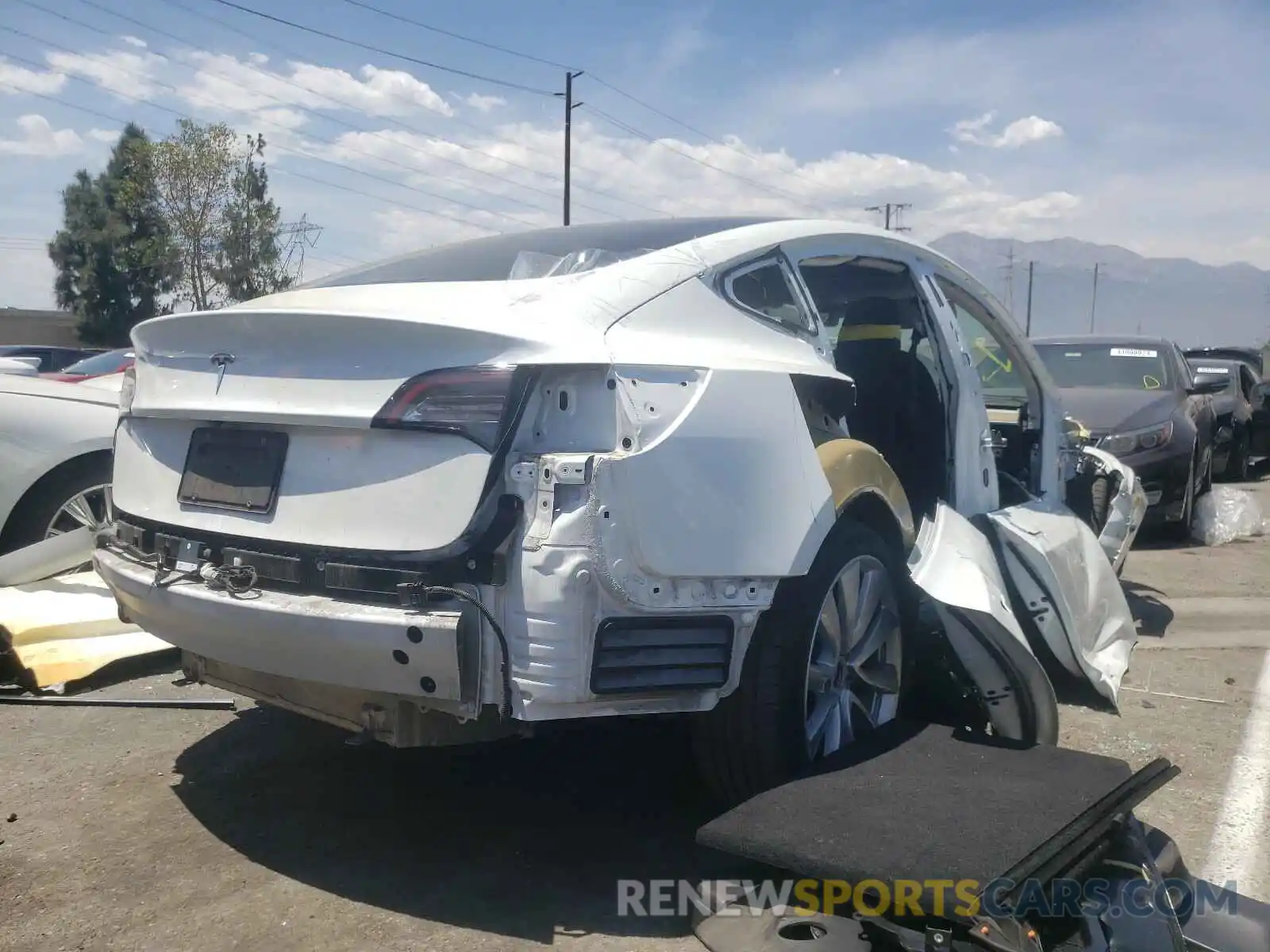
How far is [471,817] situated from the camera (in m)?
3.28

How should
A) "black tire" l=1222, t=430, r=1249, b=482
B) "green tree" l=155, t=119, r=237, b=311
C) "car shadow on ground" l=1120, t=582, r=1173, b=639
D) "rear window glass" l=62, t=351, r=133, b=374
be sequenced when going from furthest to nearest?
"green tree" l=155, t=119, r=237, b=311, "black tire" l=1222, t=430, r=1249, b=482, "rear window glass" l=62, t=351, r=133, b=374, "car shadow on ground" l=1120, t=582, r=1173, b=639

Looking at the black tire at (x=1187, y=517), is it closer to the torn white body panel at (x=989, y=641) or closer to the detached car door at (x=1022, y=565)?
the detached car door at (x=1022, y=565)

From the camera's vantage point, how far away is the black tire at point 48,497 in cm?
520

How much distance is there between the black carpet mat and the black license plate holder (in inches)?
52.8

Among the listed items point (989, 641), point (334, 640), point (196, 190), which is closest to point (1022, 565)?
point (989, 641)

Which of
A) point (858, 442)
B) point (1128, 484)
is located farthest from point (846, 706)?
point (1128, 484)

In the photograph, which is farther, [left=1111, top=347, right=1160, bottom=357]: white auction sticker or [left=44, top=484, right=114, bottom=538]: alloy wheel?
[left=1111, top=347, right=1160, bottom=357]: white auction sticker

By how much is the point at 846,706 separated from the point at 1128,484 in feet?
9.65

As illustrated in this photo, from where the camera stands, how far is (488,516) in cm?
245

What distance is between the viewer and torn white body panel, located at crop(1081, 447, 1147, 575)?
208 inches

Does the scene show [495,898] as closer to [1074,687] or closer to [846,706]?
[846,706]

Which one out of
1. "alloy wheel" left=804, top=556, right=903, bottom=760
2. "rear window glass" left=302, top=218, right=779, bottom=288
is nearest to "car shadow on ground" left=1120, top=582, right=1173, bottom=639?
"alloy wheel" left=804, top=556, right=903, bottom=760

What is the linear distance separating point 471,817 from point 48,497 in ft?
10.3

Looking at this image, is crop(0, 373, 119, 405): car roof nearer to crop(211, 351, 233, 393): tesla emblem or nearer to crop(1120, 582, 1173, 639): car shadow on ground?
crop(211, 351, 233, 393): tesla emblem
